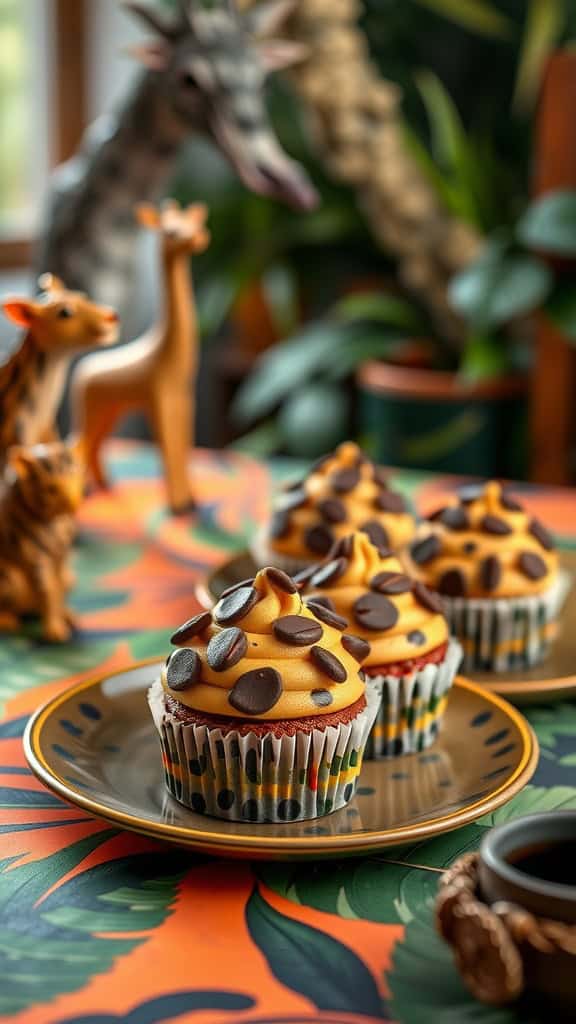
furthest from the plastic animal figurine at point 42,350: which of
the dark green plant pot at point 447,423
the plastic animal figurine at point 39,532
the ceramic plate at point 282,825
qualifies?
the dark green plant pot at point 447,423

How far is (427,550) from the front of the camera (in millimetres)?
1232

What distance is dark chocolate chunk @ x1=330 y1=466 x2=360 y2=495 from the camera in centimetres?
132

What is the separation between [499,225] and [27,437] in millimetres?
2183

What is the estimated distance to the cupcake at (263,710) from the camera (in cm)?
88

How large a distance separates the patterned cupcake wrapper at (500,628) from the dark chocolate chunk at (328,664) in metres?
0.32

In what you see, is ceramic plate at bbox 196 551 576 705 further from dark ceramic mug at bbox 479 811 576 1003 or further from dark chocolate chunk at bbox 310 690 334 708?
dark ceramic mug at bbox 479 811 576 1003

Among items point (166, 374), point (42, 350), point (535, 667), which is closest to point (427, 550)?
point (535, 667)

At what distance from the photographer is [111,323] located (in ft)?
4.32

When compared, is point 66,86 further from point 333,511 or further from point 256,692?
point 256,692

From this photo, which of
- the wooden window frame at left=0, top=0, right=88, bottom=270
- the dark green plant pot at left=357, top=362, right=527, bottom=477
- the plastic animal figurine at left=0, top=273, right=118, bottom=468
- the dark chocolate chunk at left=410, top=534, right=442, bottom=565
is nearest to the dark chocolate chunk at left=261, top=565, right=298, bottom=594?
the dark chocolate chunk at left=410, top=534, right=442, bottom=565

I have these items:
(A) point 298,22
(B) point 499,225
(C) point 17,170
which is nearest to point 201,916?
(A) point 298,22

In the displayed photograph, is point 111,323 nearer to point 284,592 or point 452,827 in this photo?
point 284,592

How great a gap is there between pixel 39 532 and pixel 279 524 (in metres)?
0.23

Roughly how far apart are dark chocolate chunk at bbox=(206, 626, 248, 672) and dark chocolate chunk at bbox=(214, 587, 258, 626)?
15 millimetres
